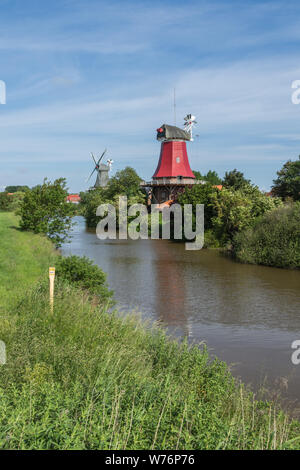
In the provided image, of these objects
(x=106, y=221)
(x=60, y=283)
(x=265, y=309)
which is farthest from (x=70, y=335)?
(x=106, y=221)

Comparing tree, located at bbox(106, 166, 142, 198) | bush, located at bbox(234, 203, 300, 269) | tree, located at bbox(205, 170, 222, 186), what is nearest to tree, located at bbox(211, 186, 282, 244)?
bush, located at bbox(234, 203, 300, 269)

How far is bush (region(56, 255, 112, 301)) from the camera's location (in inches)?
484

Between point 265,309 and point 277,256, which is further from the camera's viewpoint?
point 277,256

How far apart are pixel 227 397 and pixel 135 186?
163ft

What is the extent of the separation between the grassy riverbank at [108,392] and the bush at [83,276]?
2.59 metres

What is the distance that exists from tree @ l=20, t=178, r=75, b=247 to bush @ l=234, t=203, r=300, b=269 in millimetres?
11510

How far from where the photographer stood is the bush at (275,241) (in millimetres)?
24188

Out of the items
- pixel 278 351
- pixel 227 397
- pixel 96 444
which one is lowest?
pixel 278 351

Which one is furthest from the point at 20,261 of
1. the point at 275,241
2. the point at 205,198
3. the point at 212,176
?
the point at 212,176

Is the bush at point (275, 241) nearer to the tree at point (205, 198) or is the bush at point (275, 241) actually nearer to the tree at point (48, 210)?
the tree at point (205, 198)

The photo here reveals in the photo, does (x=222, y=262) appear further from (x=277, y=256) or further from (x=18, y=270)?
(x=18, y=270)

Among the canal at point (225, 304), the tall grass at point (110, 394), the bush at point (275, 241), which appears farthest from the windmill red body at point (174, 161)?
the tall grass at point (110, 394)

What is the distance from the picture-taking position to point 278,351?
10.7 metres

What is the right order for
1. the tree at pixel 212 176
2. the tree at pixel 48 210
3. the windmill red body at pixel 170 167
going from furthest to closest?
the tree at pixel 212 176, the windmill red body at pixel 170 167, the tree at pixel 48 210
